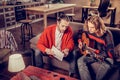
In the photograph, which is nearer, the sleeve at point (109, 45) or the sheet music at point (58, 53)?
the sleeve at point (109, 45)

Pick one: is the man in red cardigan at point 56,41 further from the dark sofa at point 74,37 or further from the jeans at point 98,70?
the jeans at point 98,70

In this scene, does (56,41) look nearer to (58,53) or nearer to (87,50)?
(58,53)

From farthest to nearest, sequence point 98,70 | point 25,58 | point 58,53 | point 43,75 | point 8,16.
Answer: point 8,16 < point 25,58 < point 58,53 < point 98,70 < point 43,75

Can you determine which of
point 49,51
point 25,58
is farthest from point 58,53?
point 25,58

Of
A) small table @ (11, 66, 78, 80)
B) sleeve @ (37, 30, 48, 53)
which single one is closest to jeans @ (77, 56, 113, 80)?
small table @ (11, 66, 78, 80)

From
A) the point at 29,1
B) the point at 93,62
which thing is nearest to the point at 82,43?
the point at 93,62

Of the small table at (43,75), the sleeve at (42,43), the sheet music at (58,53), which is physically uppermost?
the sleeve at (42,43)

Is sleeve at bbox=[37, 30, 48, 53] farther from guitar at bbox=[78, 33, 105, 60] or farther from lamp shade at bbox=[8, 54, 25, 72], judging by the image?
lamp shade at bbox=[8, 54, 25, 72]

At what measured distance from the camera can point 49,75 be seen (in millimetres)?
2260

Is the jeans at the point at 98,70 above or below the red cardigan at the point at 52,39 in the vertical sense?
below

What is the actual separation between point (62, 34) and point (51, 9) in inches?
96.6

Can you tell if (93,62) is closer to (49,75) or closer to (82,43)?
(82,43)

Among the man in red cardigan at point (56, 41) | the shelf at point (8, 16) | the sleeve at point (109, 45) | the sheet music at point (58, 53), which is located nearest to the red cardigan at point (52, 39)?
the man in red cardigan at point (56, 41)

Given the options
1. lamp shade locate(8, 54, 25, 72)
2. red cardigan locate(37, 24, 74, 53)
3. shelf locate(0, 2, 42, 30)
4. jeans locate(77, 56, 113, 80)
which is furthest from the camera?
shelf locate(0, 2, 42, 30)
